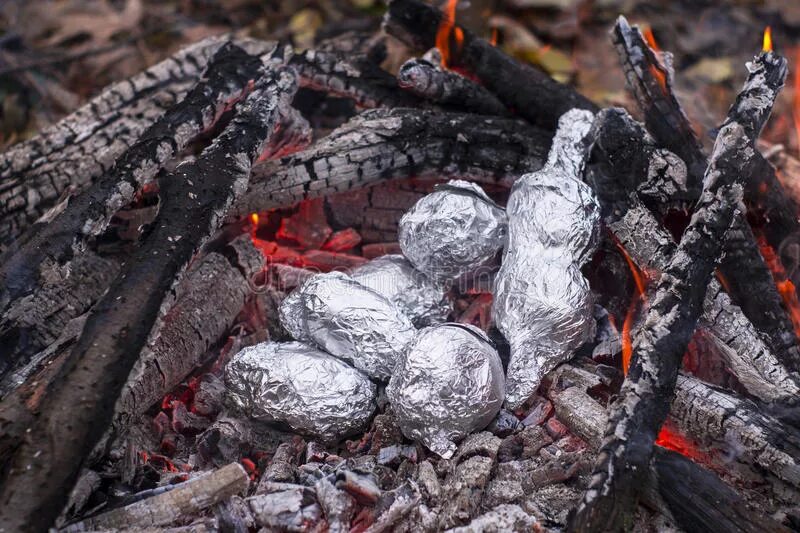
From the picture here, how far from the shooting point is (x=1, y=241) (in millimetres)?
2096

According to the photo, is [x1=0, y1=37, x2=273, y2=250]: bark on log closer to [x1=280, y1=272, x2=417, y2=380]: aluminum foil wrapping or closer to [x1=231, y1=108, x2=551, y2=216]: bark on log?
[x1=231, y1=108, x2=551, y2=216]: bark on log

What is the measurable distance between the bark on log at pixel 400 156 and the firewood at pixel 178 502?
88 cm

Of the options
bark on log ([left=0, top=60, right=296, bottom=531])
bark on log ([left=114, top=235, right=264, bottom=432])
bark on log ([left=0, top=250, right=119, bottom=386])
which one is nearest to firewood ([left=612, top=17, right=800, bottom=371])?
bark on log ([left=0, top=60, right=296, bottom=531])

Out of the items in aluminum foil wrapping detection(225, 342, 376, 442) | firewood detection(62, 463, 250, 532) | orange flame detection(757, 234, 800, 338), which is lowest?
firewood detection(62, 463, 250, 532)

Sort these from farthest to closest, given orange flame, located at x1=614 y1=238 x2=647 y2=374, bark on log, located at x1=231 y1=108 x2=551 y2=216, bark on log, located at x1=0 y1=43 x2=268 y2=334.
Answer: bark on log, located at x1=231 y1=108 x2=551 y2=216
orange flame, located at x1=614 y1=238 x2=647 y2=374
bark on log, located at x1=0 y1=43 x2=268 y2=334

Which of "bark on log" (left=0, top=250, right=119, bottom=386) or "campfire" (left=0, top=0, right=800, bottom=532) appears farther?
"bark on log" (left=0, top=250, right=119, bottom=386)

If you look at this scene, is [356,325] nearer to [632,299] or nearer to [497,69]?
[632,299]

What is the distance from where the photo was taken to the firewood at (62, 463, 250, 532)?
146 centimetres

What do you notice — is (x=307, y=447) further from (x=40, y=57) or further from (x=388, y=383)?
(x=40, y=57)

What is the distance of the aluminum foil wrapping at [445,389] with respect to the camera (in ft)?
5.36

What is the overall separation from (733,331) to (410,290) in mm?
857

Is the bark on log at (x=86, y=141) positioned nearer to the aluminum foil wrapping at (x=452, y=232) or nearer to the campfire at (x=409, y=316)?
the campfire at (x=409, y=316)

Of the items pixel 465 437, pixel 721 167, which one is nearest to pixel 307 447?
pixel 465 437

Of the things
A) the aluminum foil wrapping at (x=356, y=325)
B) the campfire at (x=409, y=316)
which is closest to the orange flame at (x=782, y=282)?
the campfire at (x=409, y=316)
